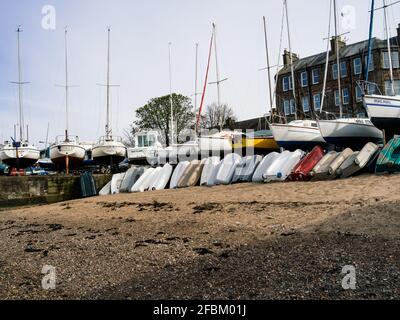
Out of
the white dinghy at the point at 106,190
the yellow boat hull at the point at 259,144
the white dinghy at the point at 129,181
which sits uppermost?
the yellow boat hull at the point at 259,144

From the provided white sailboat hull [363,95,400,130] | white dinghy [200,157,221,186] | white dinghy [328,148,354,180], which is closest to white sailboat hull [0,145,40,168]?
white dinghy [200,157,221,186]

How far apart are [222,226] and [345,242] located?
2.75 m

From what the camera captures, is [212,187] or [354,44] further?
[354,44]

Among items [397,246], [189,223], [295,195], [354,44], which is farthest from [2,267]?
[354,44]

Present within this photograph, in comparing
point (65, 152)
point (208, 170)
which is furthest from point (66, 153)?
point (208, 170)

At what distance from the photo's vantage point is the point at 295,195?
37.2 ft

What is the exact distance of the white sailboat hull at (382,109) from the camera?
16.8m

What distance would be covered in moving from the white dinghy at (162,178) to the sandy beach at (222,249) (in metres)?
5.59

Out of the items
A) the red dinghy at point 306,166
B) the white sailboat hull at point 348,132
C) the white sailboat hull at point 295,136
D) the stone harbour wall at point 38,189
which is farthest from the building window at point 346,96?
the stone harbour wall at point 38,189

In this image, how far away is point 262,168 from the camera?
1564cm

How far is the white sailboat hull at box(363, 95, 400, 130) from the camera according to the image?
1675 cm

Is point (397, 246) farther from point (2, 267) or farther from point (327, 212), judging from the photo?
point (2, 267)

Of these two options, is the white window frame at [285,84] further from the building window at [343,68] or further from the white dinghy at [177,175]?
the white dinghy at [177,175]
